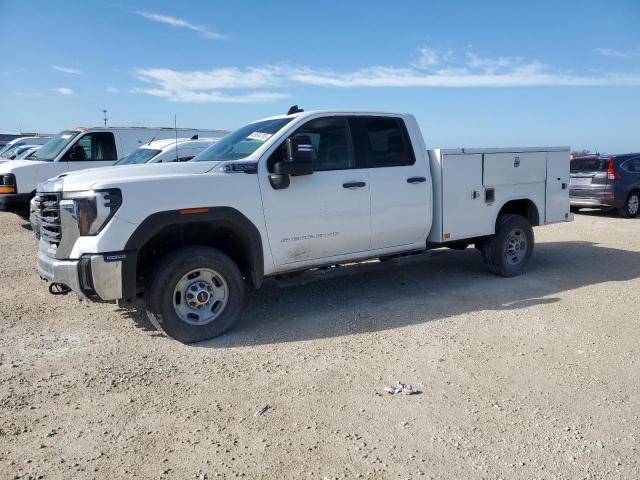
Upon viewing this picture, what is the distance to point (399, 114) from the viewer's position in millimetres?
6266

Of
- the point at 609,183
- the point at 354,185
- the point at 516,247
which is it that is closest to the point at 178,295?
the point at 354,185

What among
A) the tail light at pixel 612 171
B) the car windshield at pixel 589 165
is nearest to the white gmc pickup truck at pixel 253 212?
the tail light at pixel 612 171

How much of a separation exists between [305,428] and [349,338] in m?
1.62

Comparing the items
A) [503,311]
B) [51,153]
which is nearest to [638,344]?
[503,311]

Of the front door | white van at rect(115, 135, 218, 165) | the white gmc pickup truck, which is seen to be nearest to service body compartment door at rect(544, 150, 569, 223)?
the white gmc pickup truck

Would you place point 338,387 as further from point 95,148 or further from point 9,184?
point 95,148

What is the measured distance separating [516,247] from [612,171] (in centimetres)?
733

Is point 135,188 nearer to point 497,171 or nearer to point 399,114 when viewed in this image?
point 399,114

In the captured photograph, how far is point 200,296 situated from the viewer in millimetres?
4852

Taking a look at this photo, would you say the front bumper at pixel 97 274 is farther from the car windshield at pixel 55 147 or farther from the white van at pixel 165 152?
the car windshield at pixel 55 147

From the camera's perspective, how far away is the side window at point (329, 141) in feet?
18.0

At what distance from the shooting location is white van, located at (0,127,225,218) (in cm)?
1112

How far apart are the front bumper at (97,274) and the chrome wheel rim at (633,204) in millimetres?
12638

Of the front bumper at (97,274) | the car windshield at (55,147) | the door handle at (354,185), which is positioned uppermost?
the car windshield at (55,147)
